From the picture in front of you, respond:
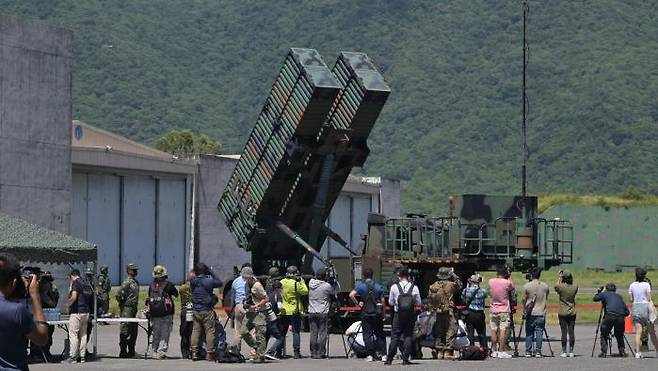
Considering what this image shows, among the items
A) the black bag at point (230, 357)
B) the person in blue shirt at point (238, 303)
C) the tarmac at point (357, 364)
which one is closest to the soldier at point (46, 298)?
the tarmac at point (357, 364)

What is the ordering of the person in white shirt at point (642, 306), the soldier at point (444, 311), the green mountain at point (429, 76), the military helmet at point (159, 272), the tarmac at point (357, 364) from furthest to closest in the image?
the green mountain at point (429, 76), the person in white shirt at point (642, 306), the soldier at point (444, 311), the military helmet at point (159, 272), the tarmac at point (357, 364)

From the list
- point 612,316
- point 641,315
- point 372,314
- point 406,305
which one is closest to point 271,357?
point 372,314

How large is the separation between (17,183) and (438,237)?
12079mm

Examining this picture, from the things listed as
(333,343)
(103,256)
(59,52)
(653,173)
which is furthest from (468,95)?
(333,343)

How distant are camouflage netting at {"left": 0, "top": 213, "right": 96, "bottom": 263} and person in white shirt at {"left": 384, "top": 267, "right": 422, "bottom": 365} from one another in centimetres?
508

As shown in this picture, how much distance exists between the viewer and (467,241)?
32594 mm

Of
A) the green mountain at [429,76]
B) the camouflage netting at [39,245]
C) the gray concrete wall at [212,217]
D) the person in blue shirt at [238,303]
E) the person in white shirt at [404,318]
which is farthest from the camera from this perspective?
the green mountain at [429,76]

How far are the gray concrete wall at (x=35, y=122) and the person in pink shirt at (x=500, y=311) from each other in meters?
16.8

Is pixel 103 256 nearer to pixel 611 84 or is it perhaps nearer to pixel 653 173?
pixel 653 173

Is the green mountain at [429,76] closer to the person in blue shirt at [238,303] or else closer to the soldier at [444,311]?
the soldier at [444,311]

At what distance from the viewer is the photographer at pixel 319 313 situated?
2550cm

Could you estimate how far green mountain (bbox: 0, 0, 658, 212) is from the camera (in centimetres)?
12488

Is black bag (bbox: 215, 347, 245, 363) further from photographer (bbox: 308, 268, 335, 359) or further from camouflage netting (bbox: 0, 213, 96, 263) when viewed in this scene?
camouflage netting (bbox: 0, 213, 96, 263)

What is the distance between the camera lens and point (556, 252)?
32969 mm
